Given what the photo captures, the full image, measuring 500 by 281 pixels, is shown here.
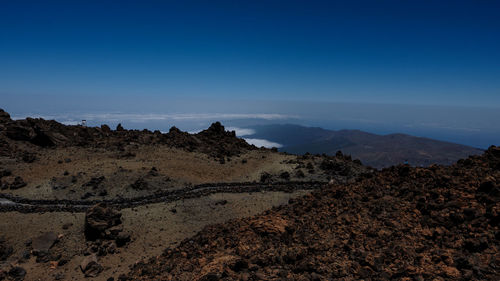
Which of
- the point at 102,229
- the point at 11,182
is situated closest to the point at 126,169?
the point at 11,182

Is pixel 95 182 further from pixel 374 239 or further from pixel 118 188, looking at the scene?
pixel 374 239

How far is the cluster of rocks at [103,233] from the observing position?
16234mm

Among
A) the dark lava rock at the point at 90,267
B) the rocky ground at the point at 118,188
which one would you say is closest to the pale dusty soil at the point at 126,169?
the rocky ground at the point at 118,188

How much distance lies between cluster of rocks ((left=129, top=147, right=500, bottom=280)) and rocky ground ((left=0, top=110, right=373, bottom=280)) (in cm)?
625

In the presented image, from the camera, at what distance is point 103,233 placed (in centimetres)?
1752

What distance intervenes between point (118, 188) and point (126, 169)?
135 inches

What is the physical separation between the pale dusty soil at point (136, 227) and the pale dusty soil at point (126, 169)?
3.94 metres

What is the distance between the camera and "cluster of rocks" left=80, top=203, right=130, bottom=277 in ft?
53.3

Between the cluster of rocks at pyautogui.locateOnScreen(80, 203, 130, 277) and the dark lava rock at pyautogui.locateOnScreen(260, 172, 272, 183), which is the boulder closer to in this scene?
the cluster of rocks at pyautogui.locateOnScreen(80, 203, 130, 277)

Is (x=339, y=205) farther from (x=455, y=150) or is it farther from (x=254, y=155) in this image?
(x=455, y=150)

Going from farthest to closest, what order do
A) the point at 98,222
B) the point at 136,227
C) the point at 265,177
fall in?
the point at 265,177
the point at 136,227
the point at 98,222

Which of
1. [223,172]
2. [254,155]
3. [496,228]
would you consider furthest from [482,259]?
[254,155]

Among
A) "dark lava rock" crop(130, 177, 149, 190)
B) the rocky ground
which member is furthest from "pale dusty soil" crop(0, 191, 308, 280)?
"dark lava rock" crop(130, 177, 149, 190)

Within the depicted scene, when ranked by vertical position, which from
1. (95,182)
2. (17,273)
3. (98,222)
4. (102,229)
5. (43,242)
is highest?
→ (95,182)
